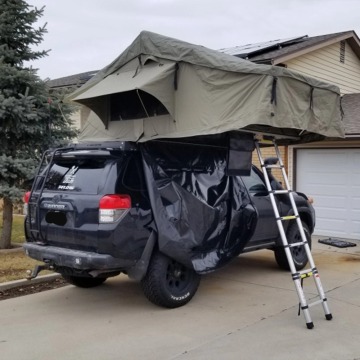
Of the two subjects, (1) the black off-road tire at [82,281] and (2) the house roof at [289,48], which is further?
(2) the house roof at [289,48]

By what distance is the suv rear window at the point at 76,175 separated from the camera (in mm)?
5477

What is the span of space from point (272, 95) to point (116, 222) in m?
2.17

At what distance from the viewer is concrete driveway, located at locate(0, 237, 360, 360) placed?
4508 mm

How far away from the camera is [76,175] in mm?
5688

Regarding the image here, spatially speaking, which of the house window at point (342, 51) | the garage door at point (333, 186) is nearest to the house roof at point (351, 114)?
the garage door at point (333, 186)

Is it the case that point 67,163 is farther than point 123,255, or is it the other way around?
point 67,163

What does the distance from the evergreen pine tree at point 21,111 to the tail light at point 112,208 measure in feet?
13.9

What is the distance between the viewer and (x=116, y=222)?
5156mm

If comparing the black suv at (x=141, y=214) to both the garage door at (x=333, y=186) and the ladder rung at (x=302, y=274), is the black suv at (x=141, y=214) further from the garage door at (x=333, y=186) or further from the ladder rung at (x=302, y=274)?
the garage door at (x=333, y=186)

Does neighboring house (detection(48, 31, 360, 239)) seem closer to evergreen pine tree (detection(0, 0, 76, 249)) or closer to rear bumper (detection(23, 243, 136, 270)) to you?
evergreen pine tree (detection(0, 0, 76, 249))

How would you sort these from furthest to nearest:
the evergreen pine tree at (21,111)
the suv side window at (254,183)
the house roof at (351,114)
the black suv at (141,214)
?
the house roof at (351,114), the evergreen pine tree at (21,111), the suv side window at (254,183), the black suv at (141,214)

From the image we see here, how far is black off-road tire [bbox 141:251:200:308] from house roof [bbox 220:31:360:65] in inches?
326

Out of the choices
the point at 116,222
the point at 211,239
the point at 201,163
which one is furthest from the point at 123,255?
the point at 201,163

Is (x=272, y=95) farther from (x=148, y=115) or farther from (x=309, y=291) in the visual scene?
(x=309, y=291)
